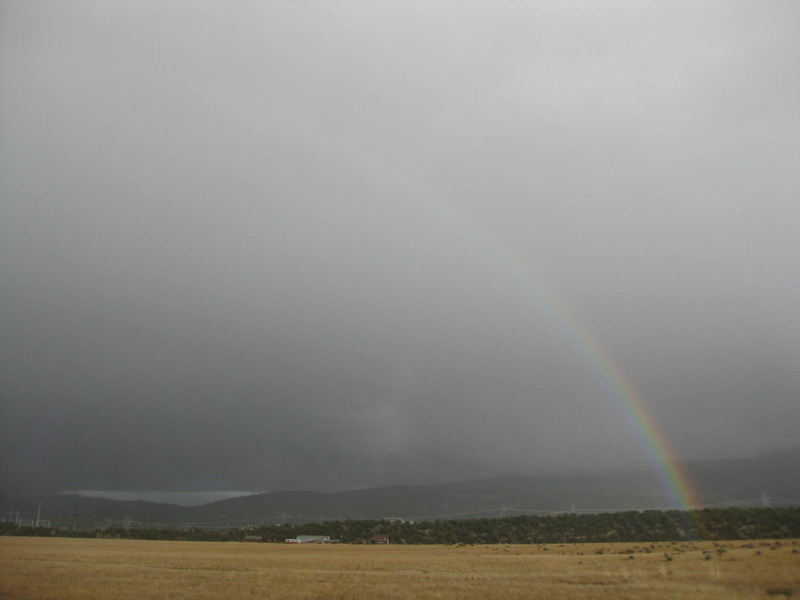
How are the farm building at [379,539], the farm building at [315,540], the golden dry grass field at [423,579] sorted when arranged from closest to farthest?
the golden dry grass field at [423,579], the farm building at [379,539], the farm building at [315,540]

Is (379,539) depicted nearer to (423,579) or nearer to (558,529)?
(558,529)

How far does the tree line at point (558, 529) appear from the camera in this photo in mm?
92000

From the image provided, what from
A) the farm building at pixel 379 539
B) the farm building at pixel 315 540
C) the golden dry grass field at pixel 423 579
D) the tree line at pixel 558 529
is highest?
the golden dry grass field at pixel 423 579

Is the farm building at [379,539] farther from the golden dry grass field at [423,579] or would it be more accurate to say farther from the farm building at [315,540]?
the golden dry grass field at [423,579]

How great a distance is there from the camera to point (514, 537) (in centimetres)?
11144

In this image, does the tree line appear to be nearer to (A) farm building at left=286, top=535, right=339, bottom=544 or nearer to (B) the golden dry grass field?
(A) farm building at left=286, top=535, right=339, bottom=544

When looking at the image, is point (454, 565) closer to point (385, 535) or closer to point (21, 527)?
point (385, 535)

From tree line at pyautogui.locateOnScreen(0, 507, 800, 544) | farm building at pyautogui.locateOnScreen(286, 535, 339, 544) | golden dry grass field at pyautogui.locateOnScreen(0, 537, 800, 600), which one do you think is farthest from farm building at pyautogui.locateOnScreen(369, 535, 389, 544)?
golden dry grass field at pyautogui.locateOnScreen(0, 537, 800, 600)

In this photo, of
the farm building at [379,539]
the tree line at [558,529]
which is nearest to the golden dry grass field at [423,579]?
the tree line at [558,529]

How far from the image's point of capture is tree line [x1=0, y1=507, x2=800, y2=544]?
9200 cm

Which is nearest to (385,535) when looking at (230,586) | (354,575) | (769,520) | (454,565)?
(769,520)

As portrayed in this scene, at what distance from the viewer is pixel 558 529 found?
383ft

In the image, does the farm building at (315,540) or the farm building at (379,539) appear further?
the farm building at (315,540)

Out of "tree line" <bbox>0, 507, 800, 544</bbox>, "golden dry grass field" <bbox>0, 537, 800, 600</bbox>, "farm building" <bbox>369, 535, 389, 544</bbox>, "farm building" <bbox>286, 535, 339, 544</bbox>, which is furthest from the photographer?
"farm building" <bbox>286, 535, 339, 544</bbox>
